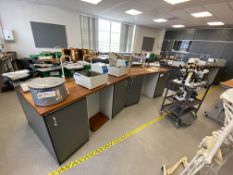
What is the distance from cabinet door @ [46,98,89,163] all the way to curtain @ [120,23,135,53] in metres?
6.09

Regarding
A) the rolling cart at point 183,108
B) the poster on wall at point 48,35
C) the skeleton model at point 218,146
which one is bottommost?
the rolling cart at point 183,108

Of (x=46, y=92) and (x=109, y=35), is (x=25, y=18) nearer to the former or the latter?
(x=109, y=35)

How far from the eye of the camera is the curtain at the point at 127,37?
635 centimetres

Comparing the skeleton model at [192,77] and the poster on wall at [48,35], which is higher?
the poster on wall at [48,35]

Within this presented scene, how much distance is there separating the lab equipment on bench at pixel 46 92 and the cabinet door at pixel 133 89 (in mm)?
1525

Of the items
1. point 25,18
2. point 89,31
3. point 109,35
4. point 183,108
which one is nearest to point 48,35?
point 25,18

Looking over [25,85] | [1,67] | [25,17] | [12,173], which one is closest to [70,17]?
[25,17]

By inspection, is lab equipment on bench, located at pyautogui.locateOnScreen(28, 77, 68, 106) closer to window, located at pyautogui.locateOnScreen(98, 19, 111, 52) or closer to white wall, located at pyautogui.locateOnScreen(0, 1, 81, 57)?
white wall, located at pyautogui.locateOnScreen(0, 1, 81, 57)

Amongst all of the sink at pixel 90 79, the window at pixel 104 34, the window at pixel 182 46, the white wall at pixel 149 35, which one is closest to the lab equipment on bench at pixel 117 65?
the sink at pixel 90 79

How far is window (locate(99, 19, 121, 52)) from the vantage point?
18.1 feet

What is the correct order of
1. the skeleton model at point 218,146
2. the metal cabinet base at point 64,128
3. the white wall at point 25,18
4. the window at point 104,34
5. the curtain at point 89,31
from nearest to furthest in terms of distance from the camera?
the skeleton model at point 218,146, the metal cabinet base at point 64,128, the white wall at point 25,18, the curtain at point 89,31, the window at point 104,34

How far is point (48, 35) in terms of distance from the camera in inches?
162

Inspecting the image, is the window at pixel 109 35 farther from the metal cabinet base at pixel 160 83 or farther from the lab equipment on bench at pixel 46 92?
the lab equipment on bench at pixel 46 92

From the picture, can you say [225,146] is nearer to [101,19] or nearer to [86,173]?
→ [86,173]
